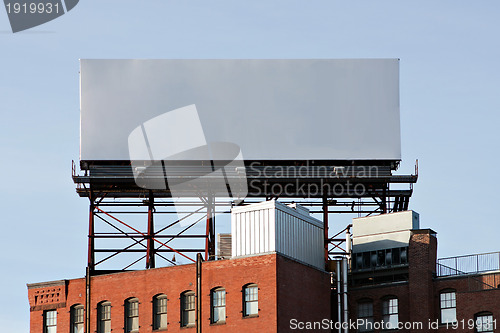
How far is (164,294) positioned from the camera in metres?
79.6

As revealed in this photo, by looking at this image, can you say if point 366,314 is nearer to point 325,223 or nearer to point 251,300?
point 325,223

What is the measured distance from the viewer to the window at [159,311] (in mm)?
79312

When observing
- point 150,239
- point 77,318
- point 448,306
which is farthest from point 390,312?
point 77,318

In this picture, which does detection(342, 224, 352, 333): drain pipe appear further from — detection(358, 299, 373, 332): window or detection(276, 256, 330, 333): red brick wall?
detection(276, 256, 330, 333): red brick wall

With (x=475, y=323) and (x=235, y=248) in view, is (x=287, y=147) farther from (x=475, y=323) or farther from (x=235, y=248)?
(x=475, y=323)

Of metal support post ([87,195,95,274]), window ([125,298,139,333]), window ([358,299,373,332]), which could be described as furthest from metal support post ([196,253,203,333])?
window ([358,299,373,332])

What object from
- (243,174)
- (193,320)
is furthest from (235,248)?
(243,174)

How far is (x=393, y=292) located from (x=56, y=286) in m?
21.3

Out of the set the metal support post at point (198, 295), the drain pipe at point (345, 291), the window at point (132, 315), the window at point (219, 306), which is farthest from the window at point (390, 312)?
the window at point (132, 315)

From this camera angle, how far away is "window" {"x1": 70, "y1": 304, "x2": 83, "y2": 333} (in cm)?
8250

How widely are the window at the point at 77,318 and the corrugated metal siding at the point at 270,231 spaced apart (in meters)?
11.7

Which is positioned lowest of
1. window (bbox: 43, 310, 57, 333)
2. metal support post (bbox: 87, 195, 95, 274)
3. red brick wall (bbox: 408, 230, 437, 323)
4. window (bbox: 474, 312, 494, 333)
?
window (bbox: 474, 312, 494, 333)
